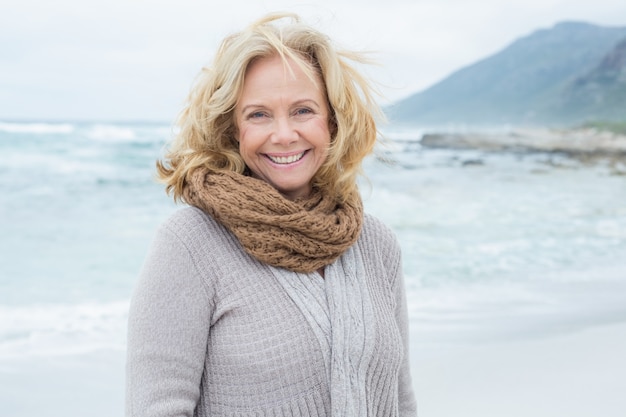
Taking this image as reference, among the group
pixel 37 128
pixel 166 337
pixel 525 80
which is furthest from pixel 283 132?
pixel 525 80

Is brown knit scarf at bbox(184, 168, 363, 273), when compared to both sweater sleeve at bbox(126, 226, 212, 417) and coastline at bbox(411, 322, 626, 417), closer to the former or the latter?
sweater sleeve at bbox(126, 226, 212, 417)

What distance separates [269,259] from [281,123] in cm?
32

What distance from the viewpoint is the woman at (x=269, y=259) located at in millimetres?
1448

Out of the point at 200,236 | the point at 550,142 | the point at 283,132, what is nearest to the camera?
the point at 200,236

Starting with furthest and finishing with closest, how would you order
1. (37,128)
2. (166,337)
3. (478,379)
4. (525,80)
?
(525,80) < (37,128) < (478,379) < (166,337)

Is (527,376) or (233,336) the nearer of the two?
(233,336)

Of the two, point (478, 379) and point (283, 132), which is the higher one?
point (283, 132)

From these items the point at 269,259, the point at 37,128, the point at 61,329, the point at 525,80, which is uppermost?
the point at 269,259

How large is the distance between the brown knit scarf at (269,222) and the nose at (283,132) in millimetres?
104

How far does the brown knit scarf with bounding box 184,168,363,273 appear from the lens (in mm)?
1547

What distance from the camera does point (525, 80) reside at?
38.6 meters

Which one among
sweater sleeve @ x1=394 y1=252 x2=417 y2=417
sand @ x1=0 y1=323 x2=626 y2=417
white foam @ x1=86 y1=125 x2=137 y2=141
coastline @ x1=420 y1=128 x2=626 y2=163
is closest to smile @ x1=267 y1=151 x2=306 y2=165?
sweater sleeve @ x1=394 y1=252 x2=417 y2=417

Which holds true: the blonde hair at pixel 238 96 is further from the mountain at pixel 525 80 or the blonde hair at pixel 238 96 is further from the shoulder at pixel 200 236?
the mountain at pixel 525 80

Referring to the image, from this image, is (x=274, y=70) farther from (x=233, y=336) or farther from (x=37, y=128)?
(x=37, y=128)
